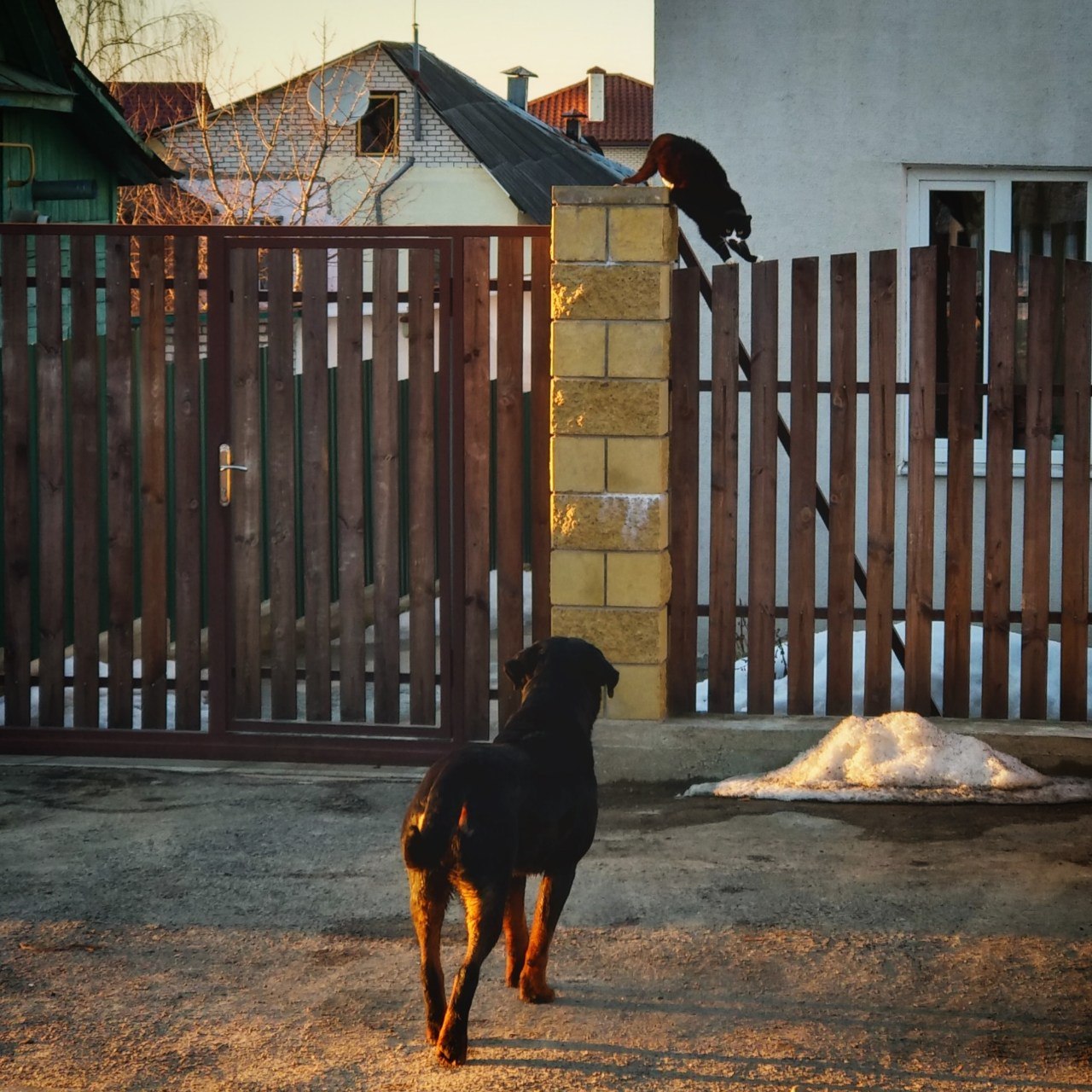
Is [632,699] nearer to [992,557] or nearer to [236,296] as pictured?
[992,557]

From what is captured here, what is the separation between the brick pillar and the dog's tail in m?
2.65

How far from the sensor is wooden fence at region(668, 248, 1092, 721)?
6.31 metres

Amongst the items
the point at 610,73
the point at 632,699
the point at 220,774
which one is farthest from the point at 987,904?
the point at 610,73

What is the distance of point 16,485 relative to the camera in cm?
692

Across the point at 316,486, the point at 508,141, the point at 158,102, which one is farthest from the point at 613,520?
the point at 158,102

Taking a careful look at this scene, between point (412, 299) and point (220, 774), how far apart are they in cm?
214

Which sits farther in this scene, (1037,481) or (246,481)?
(246,481)

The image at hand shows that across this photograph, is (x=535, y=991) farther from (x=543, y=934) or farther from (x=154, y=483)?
(x=154, y=483)

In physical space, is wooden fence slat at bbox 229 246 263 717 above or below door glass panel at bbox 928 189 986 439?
below

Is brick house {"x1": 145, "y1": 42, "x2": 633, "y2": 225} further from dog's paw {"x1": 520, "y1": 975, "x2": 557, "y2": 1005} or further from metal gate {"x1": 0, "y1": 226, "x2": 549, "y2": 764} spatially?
dog's paw {"x1": 520, "y1": 975, "x2": 557, "y2": 1005}

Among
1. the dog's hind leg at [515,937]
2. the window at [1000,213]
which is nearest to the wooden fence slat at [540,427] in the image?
the dog's hind leg at [515,937]

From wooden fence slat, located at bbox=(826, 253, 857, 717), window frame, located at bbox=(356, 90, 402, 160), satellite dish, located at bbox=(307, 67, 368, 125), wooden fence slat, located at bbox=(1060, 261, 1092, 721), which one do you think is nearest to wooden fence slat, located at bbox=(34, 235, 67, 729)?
wooden fence slat, located at bbox=(826, 253, 857, 717)

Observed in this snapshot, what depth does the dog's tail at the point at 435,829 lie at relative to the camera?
3.73 m

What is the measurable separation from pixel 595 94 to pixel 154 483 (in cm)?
5931
